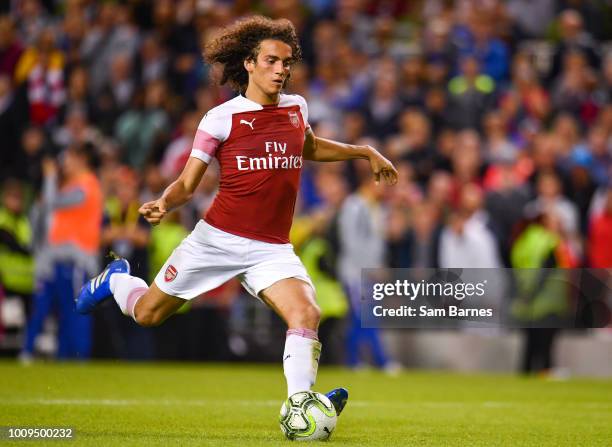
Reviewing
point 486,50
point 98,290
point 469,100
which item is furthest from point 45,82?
point 98,290

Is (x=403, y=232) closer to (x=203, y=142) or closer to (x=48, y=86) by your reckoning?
(x=48, y=86)

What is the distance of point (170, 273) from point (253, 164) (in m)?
0.87

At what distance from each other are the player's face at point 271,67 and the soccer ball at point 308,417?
6.13ft

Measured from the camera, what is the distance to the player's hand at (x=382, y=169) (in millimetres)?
8133

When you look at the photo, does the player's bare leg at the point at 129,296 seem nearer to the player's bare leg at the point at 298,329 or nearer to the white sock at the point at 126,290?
the white sock at the point at 126,290

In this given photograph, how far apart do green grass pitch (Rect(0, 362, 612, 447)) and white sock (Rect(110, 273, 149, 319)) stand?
735 millimetres

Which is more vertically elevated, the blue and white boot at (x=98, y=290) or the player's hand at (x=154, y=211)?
the player's hand at (x=154, y=211)

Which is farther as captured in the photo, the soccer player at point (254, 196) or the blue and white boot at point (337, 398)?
the blue and white boot at point (337, 398)

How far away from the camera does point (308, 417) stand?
278 inches

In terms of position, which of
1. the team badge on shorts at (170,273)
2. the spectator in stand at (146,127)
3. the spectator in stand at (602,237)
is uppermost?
the spectator in stand at (146,127)

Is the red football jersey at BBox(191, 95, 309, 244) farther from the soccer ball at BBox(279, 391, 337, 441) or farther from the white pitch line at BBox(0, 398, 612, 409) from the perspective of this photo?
the white pitch line at BBox(0, 398, 612, 409)

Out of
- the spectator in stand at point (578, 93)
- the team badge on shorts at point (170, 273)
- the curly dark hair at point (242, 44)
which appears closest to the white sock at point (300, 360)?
the team badge on shorts at point (170, 273)

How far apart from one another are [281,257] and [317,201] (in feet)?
31.0

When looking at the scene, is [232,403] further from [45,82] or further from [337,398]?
[45,82]
